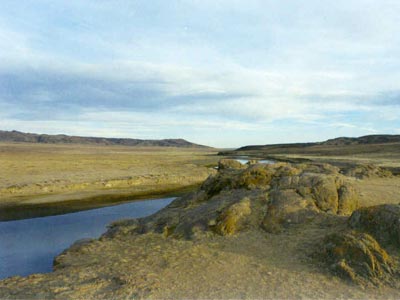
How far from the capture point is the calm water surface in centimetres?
1565

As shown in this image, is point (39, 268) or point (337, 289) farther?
point (39, 268)

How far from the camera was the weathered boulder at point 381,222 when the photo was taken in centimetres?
1250

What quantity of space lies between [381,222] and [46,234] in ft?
57.0

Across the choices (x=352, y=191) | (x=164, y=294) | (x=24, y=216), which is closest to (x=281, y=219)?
(x=352, y=191)

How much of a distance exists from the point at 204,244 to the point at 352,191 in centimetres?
888

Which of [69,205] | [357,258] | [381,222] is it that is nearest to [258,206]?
[381,222]

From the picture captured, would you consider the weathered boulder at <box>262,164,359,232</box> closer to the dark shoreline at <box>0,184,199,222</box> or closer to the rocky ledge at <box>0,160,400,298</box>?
the rocky ledge at <box>0,160,400,298</box>

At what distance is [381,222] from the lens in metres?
12.9

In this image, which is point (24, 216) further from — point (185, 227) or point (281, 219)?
point (281, 219)

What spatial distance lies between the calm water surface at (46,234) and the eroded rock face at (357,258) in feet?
35.2

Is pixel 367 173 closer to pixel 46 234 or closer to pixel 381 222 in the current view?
pixel 381 222

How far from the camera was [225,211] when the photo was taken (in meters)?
16.2

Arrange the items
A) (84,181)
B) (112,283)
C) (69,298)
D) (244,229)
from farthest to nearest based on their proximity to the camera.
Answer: (84,181) < (244,229) < (112,283) < (69,298)

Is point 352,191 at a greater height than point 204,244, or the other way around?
point 352,191
